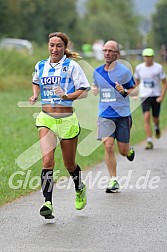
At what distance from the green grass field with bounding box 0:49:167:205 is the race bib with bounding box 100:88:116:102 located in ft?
1.41

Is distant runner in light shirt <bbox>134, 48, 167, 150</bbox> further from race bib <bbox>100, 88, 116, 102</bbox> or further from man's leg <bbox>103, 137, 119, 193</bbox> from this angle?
man's leg <bbox>103, 137, 119, 193</bbox>

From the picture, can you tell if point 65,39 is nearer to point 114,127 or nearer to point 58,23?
point 114,127

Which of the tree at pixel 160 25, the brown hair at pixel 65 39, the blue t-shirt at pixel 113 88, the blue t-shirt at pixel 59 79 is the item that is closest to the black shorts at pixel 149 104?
the blue t-shirt at pixel 113 88

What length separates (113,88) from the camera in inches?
436

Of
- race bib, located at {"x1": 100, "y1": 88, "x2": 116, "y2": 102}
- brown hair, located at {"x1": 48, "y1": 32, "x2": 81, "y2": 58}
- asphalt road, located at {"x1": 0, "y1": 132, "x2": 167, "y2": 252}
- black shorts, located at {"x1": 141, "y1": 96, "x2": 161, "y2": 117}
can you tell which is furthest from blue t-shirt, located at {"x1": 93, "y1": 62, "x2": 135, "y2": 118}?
black shorts, located at {"x1": 141, "y1": 96, "x2": 161, "y2": 117}

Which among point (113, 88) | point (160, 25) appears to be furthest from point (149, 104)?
point (160, 25)

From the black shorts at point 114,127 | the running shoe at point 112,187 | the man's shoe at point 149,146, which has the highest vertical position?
the black shorts at point 114,127

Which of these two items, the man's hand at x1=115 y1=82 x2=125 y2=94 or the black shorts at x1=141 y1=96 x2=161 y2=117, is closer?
the man's hand at x1=115 y1=82 x2=125 y2=94

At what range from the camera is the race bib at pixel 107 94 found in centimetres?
1112

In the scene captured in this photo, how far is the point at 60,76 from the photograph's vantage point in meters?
8.89

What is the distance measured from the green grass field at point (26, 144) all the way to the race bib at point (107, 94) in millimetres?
430

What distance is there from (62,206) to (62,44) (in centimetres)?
207

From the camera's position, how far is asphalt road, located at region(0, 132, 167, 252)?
7.66 meters

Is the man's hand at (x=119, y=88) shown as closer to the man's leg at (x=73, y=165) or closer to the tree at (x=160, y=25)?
the man's leg at (x=73, y=165)
